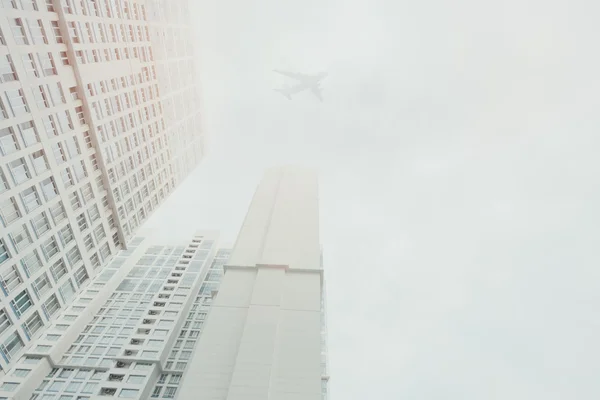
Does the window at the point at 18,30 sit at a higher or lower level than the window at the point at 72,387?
higher

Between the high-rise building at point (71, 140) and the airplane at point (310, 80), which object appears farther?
the airplane at point (310, 80)

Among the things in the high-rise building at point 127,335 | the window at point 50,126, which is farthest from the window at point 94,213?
the high-rise building at point 127,335

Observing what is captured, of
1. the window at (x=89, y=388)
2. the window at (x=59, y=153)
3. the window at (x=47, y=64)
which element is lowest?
the window at (x=89, y=388)

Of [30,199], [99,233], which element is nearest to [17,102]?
[30,199]

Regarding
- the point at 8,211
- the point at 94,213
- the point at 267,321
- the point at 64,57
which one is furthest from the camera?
the point at 267,321

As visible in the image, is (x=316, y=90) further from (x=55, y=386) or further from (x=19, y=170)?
(x=55, y=386)

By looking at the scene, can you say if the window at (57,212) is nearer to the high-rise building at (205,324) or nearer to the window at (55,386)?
the high-rise building at (205,324)

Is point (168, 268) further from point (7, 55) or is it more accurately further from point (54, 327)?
point (7, 55)
